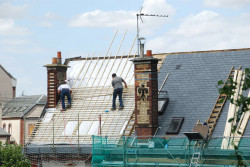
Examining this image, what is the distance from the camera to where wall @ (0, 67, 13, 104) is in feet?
203

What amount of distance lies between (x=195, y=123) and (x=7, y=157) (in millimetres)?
12434

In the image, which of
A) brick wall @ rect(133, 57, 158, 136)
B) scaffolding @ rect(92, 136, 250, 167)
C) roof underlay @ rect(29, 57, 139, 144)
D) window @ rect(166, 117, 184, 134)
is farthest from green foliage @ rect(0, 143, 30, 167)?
window @ rect(166, 117, 184, 134)

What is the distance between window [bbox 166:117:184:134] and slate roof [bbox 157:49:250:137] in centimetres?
18

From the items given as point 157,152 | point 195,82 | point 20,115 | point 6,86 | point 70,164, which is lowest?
point 70,164

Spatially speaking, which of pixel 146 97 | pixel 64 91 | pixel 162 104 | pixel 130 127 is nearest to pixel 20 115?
pixel 64 91

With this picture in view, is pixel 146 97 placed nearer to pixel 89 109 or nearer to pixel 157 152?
pixel 157 152

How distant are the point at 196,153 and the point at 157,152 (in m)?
1.93

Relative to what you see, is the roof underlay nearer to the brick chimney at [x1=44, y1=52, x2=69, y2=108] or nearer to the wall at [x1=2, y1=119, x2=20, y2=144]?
the brick chimney at [x1=44, y1=52, x2=69, y2=108]

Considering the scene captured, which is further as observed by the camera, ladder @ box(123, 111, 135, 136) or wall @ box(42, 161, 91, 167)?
wall @ box(42, 161, 91, 167)

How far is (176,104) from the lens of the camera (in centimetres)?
2970

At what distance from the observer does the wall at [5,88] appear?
6193 cm

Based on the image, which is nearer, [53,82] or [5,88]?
[53,82]

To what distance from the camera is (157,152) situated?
85.8 ft

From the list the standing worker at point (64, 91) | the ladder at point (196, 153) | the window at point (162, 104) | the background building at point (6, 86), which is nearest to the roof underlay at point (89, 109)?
the standing worker at point (64, 91)
